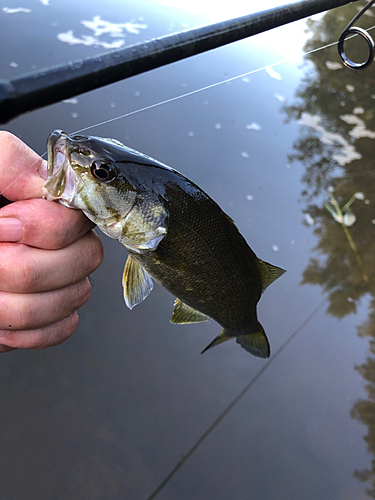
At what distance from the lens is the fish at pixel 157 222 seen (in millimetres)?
729

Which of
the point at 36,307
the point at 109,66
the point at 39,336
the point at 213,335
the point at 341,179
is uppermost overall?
the point at 109,66

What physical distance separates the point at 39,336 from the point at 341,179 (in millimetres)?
2421

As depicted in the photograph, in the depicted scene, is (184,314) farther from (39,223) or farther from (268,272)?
(39,223)

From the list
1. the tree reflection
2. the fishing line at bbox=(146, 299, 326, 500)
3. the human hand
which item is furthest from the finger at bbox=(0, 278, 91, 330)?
the tree reflection

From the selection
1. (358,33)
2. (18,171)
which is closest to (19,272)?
(18,171)

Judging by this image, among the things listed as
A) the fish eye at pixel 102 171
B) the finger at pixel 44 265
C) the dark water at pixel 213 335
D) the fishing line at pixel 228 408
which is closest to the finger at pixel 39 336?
the finger at pixel 44 265

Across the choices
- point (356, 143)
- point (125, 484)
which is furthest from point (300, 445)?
point (356, 143)

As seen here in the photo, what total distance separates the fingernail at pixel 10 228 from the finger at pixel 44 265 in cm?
3

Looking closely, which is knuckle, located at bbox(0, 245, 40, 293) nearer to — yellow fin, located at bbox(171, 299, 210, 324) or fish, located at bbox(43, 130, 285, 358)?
fish, located at bbox(43, 130, 285, 358)

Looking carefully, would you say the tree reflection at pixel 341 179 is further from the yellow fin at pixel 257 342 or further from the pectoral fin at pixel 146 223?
the pectoral fin at pixel 146 223

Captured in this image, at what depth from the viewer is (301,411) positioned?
1638mm

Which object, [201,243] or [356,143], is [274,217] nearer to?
[356,143]

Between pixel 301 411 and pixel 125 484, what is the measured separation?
79cm

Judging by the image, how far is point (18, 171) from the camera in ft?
Answer: 2.31
